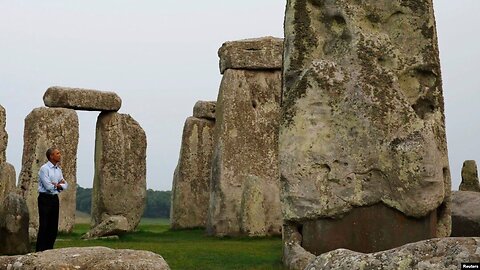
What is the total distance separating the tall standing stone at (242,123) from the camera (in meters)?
18.3

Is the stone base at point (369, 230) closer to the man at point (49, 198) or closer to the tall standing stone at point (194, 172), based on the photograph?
the man at point (49, 198)

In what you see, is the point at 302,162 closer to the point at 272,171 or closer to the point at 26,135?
the point at 272,171

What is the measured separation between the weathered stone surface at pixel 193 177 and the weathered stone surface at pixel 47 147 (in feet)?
11.2

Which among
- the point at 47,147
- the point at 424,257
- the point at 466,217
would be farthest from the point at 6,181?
the point at 424,257

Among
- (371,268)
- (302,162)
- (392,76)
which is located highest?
(392,76)

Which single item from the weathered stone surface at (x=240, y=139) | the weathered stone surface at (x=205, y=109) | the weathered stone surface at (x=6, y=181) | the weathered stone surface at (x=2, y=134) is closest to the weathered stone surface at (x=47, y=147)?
the weathered stone surface at (x=6, y=181)

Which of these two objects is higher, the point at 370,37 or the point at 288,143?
the point at 370,37

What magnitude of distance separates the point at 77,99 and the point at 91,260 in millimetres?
12692

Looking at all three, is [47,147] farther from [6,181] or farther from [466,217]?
[466,217]

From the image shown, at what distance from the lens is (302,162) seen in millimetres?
9938

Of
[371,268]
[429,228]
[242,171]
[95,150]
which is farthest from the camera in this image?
[95,150]

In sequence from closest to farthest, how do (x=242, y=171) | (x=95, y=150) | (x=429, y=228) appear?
(x=429, y=228)
(x=242, y=171)
(x=95, y=150)

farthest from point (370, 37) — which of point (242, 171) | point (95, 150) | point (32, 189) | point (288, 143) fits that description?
point (95, 150)

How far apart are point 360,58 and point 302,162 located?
120 centimetres
